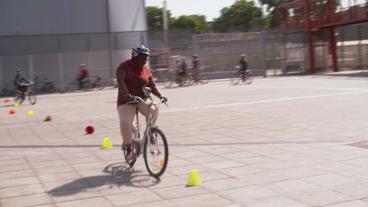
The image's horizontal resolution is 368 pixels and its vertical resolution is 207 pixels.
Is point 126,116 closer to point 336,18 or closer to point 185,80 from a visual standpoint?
point 185,80

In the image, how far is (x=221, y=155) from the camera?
782 cm

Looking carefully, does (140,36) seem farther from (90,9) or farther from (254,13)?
(254,13)

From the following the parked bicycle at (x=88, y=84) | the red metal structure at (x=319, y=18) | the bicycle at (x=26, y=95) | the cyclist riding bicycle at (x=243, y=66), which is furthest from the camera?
the red metal structure at (x=319, y=18)

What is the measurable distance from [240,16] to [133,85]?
311ft

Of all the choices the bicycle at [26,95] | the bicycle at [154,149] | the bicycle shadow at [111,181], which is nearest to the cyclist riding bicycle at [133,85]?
the bicycle at [154,149]

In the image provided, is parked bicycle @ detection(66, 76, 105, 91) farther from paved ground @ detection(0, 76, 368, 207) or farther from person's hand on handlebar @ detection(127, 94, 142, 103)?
person's hand on handlebar @ detection(127, 94, 142, 103)

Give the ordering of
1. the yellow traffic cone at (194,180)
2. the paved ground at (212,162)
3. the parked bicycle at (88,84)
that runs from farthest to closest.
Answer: the parked bicycle at (88,84), the yellow traffic cone at (194,180), the paved ground at (212,162)

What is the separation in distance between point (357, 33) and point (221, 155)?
29854 mm


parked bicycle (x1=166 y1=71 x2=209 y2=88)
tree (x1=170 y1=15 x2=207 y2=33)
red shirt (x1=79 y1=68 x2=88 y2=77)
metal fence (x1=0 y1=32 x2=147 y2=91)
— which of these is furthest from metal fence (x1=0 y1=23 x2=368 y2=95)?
tree (x1=170 y1=15 x2=207 y2=33)

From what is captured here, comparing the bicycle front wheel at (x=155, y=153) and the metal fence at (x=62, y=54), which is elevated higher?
the metal fence at (x=62, y=54)

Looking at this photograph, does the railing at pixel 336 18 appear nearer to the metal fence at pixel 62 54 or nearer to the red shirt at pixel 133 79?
the metal fence at pixel 62 54

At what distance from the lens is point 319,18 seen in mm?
32969

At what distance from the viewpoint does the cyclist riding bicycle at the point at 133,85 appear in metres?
6.71

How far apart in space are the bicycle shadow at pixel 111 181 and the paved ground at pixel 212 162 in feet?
0.04
